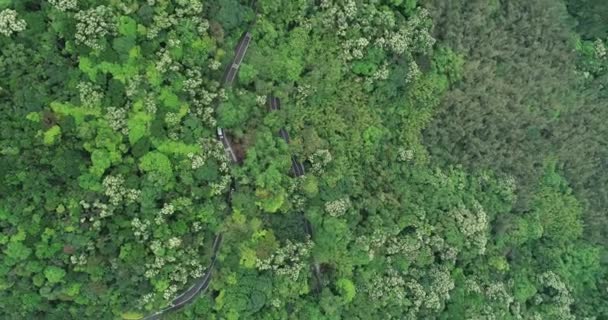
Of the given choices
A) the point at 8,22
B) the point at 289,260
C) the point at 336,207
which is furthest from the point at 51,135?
the point at 336,207

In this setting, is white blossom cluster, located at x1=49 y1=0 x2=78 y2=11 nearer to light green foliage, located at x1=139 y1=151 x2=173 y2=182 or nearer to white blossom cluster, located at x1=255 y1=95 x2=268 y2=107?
light green foliage, located at x1=139 y1=151 x2=173 y2=182

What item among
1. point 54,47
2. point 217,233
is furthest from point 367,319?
point 54,47

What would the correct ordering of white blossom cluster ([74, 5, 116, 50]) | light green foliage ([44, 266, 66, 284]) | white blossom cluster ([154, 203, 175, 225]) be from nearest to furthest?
white blossom cluster ([74, 5, 116, 50]) < light green foliage ([44, 266, 66, 284]) < white blossom cluster ([154, 203, 175, 225])

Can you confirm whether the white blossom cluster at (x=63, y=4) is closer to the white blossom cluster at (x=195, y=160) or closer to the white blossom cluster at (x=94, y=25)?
the white blossom cluster at (x=94, y=25)

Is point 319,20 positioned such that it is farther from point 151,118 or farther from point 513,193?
point 513,193

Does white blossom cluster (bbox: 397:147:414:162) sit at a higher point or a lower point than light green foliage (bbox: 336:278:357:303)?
higher

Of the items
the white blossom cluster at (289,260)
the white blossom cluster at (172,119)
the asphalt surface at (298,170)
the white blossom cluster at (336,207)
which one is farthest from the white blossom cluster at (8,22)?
the white blossom cluster at (336,207)

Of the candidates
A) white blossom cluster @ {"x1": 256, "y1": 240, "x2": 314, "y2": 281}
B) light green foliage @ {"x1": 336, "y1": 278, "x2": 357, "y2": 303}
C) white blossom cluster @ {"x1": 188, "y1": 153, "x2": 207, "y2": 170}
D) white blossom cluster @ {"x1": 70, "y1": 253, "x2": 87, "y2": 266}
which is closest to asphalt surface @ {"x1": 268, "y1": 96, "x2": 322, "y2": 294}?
white blossom cluster @ {"x1": 256, "y1": 240, "x2": 314, "y2": 281}
